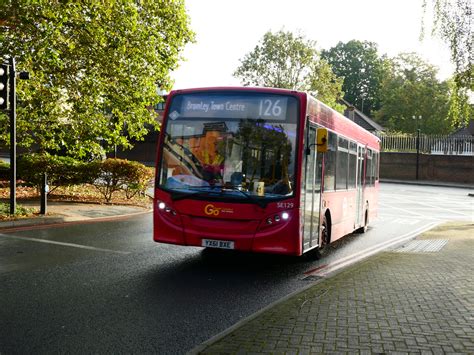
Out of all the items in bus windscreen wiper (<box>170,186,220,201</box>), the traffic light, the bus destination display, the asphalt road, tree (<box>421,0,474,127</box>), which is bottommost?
the asphalt road

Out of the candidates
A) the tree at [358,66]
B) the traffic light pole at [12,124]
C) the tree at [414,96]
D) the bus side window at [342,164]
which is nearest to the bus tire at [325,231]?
the bus side window at [342,164]

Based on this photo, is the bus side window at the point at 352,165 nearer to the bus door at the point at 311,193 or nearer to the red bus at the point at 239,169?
the bus door at the point at 311,193

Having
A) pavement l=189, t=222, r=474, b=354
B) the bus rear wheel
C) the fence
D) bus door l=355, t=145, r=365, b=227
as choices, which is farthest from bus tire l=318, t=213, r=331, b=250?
the fence

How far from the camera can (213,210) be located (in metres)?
8.17

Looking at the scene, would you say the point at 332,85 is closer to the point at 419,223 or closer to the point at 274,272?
the point at 419,223

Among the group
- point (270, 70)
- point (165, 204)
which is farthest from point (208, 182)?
point (270, 70)

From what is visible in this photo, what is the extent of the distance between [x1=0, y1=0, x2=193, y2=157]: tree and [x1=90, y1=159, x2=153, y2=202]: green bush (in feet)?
4.76

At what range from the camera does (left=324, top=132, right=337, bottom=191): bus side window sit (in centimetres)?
966

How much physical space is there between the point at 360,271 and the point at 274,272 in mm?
1392

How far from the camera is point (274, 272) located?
8766 mm

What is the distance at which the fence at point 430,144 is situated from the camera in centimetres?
4439

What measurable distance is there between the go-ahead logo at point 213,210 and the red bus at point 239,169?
0.02 m

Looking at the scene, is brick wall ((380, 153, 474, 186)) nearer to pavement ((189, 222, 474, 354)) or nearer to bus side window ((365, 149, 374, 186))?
bus side window ((365, 149, 374, 186))

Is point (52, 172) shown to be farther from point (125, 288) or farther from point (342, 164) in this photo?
point (125, 288)
